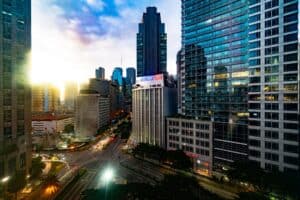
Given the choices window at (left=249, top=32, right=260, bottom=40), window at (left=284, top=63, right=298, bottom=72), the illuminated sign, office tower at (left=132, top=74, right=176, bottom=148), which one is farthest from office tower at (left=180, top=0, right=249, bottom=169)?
window at (left=284, top=63, right=298, bottom=72)

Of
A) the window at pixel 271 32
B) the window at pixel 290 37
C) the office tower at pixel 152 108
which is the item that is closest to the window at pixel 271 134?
the window at pixel 290 37

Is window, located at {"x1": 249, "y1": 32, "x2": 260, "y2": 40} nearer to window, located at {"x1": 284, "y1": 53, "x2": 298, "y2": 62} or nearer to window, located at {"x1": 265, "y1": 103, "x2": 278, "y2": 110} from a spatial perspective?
window, located at {"x1": 284, "y1": 53, "x2": 298, "y2": 62}

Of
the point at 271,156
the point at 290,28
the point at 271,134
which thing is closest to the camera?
the point at 290,28

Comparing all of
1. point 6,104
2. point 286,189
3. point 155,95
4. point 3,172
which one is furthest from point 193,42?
point 3,172

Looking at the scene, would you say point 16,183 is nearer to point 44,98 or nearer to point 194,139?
point 194,139

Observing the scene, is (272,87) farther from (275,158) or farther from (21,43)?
(21,43)

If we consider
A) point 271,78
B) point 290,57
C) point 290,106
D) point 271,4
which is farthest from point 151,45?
point 290,106

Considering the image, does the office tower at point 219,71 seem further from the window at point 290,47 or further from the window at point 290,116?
the window at point 290,47
